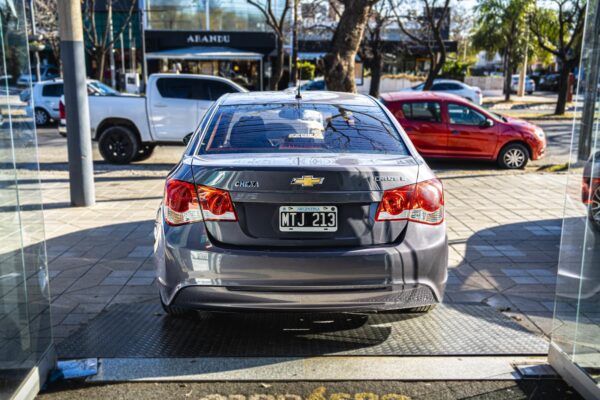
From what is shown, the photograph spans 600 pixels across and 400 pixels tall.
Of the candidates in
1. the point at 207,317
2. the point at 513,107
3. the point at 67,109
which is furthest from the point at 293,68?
the point at 207,317

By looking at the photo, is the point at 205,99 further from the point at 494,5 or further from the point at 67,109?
the point at 494,5

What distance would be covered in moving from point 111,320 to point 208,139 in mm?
1567

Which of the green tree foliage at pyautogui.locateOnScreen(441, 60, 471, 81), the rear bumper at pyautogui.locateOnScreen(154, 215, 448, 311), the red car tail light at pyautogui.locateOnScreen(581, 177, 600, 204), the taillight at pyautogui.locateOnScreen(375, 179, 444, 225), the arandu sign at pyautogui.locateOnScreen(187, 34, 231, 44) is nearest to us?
the red car tail light at pyautogui.locateOnScreen(581, 177, 600, 204)

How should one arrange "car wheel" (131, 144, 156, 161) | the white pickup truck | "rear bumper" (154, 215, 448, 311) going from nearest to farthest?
"rear bumper" (154, 215, 448, 311) → the white pickup truck → "car wheel" (131, 144, 156, 161)

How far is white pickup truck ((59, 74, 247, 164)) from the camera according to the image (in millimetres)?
12977

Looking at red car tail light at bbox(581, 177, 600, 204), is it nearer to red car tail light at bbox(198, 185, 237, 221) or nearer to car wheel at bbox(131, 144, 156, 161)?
red car tail light at bbox(198, 185, 237, 221)

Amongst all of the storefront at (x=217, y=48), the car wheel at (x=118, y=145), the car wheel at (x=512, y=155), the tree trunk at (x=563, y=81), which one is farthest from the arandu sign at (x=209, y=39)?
the car wheel at (x=512, y=155)

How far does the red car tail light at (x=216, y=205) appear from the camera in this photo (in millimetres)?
3730

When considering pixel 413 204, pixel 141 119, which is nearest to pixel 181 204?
pixel 413 204

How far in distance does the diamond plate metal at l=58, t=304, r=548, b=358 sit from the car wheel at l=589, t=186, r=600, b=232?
1.02 meters

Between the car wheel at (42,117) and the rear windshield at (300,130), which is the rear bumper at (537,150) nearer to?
the rear windshield at (300,130)

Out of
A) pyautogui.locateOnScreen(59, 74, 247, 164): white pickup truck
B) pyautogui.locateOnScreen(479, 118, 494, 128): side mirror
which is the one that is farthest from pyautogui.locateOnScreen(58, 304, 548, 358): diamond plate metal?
pyautogui.locateOnScreen(479, 118, 494, 128): side mirror

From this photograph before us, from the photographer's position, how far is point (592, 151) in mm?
3547

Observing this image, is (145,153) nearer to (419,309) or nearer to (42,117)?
(42,117)
